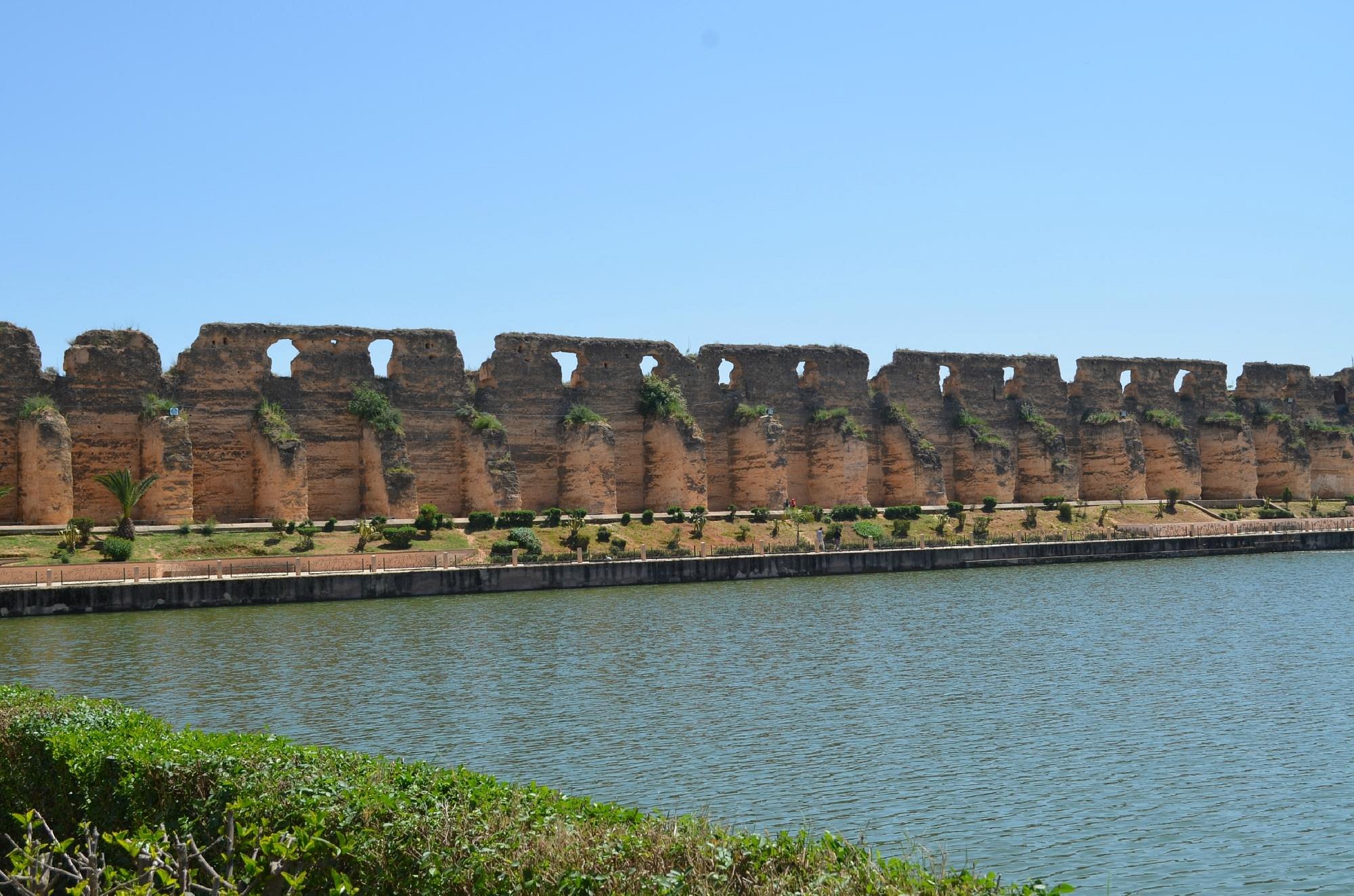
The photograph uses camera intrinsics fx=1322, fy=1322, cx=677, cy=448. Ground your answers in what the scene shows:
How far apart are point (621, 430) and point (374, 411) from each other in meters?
8.40

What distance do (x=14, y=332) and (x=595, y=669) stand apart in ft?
78.6

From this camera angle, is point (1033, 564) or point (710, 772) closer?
point (710, 772)

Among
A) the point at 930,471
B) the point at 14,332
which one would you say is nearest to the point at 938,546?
the point at 930,471

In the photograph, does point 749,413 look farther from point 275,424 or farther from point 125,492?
point 125,492

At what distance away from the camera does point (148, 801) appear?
7629 millimetres

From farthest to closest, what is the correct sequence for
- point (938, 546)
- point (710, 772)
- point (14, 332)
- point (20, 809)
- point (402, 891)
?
point (938, 546)
point (14, 332)
point (710, 772)
point (20, 809)
point (402, 891)

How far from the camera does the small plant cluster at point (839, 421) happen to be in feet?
147

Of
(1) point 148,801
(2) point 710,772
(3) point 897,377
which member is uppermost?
(3) point 897,377

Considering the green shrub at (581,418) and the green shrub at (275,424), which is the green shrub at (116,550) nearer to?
the green shrub at (275,424)

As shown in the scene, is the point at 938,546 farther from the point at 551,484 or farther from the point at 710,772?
the point at 710,772

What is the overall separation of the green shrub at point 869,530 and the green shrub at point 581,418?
8.49 m

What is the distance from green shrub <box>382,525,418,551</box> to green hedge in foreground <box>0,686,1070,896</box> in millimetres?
25078

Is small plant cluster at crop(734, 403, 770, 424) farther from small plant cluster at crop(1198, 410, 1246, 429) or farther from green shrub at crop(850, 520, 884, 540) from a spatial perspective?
small plant cluster at crop(1198, 410, 1246, 429)

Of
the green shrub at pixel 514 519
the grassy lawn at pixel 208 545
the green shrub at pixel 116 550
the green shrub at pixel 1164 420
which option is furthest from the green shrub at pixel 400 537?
the green shrub at pixel 1164 420
